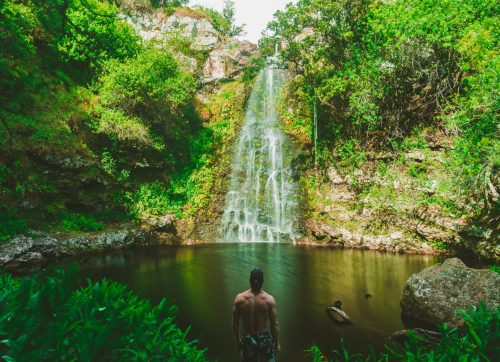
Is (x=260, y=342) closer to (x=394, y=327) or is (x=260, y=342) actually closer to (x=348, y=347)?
(x=348, y=347)

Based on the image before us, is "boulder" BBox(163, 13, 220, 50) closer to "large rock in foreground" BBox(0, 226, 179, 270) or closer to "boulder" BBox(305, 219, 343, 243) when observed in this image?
"large rock in foreground" BBox(0, 226, 179, 270)

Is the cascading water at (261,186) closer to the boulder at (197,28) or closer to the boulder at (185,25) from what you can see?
the boulder at (197,28)

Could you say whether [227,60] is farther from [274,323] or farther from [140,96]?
[274,323]

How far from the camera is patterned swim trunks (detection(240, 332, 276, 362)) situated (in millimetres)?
4488

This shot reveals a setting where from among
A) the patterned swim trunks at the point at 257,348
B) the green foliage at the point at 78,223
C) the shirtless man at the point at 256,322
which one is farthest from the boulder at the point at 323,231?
the patterned swim trunks at the point at 257,348

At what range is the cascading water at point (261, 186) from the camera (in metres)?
21.3

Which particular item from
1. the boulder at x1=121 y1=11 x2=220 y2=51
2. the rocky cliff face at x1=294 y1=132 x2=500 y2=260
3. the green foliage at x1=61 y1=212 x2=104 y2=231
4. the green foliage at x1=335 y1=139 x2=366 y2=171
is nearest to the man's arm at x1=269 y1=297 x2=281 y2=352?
the rocky cliff face at x1=294 y1=132 x2=500 y2=260

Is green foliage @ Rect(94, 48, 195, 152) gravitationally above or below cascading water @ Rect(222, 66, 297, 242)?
above

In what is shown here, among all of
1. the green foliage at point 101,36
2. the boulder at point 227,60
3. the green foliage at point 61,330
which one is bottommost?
the green foliage at point 61,330

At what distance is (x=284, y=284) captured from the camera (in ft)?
38.3

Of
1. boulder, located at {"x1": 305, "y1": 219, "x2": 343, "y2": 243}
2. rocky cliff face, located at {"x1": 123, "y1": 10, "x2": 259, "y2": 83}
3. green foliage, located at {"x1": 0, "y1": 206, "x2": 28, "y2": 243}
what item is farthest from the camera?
rocky cliff face, located at {"x1": 123, "y1": 10, "x2": 259, "y2": 83}

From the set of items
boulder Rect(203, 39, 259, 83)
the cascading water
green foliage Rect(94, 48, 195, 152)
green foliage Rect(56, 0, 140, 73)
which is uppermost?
boulder Rect(203, 39, 259, 83)

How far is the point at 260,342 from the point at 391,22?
1938 cm

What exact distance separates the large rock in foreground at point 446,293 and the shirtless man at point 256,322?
5.33 m
